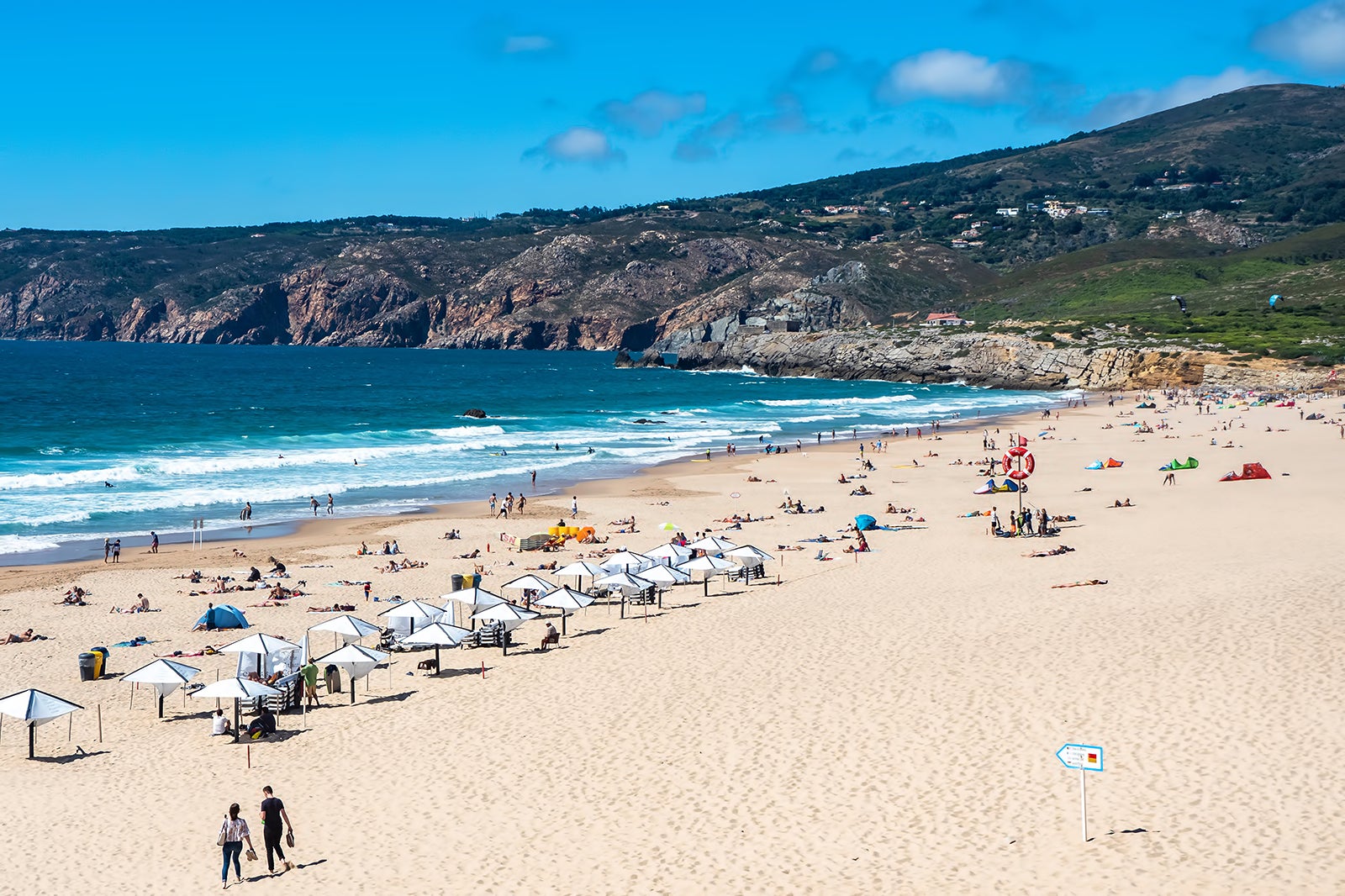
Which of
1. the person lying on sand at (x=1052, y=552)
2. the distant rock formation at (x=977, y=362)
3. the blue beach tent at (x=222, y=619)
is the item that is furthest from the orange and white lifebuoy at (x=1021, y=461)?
the distant rock formation at (x=977, y=362)

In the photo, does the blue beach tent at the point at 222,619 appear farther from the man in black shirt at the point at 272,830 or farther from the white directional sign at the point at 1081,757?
the white directional sign at the point at 1081,757

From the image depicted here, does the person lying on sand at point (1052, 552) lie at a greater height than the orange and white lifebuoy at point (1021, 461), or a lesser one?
lesser

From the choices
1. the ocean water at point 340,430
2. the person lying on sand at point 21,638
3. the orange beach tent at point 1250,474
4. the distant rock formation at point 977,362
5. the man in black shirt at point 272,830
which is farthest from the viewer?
the distant rock formation at point 977,362

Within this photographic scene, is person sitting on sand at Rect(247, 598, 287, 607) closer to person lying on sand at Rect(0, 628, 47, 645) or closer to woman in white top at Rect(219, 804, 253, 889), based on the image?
person lying on sand at Rect(0, 628, 47, 645)

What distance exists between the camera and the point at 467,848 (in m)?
12.2

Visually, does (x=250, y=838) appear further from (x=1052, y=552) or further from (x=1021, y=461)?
(x=1021, y=461)

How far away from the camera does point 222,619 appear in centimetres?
2281

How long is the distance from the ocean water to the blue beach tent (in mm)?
11673

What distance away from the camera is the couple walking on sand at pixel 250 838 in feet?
38.6

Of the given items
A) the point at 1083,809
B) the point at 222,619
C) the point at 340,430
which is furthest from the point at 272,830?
the point at 340,430

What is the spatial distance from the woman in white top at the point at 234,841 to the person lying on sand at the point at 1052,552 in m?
20.3

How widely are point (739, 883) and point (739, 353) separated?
447 ft

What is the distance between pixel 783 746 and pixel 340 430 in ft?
191

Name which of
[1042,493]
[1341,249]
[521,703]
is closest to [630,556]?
[521,703]
